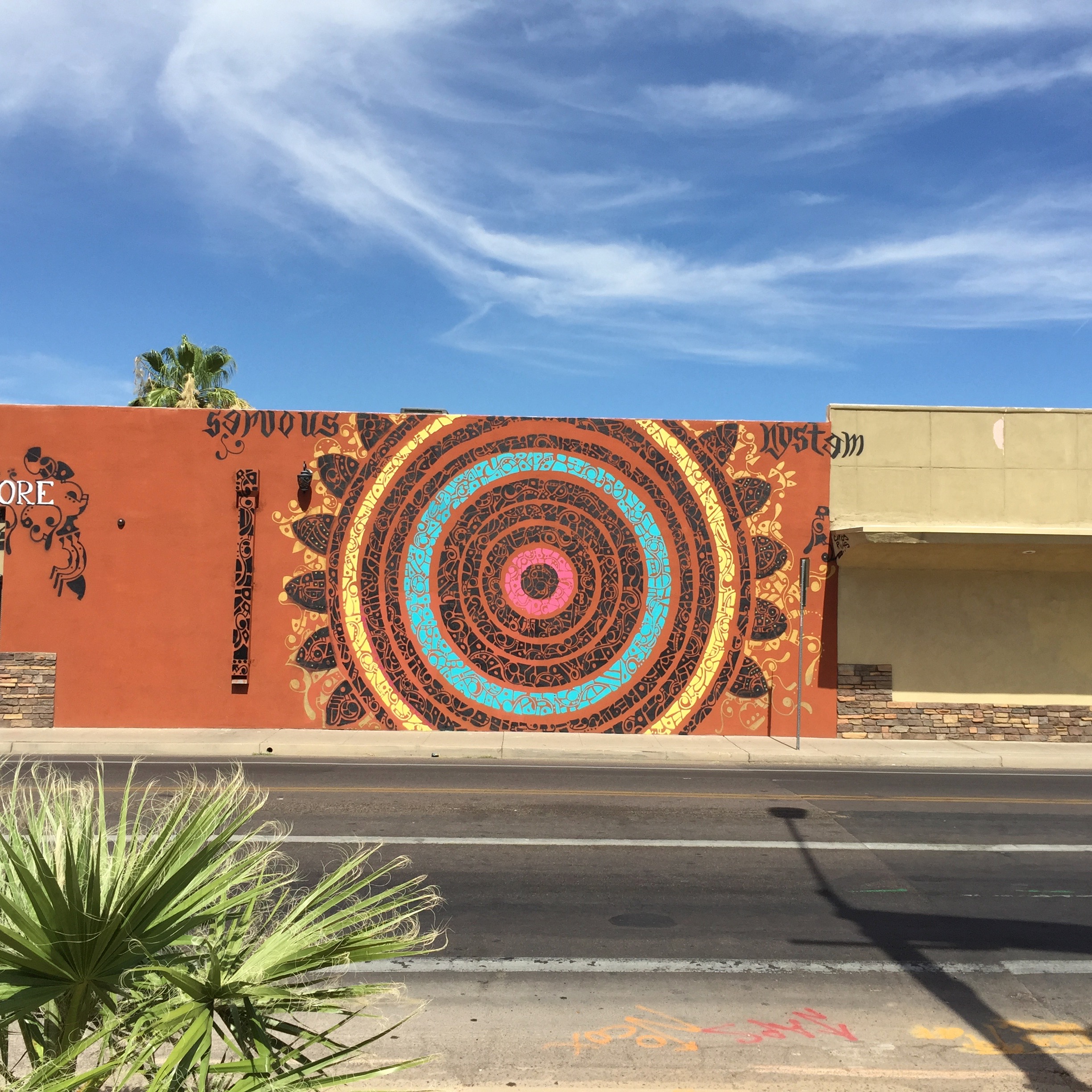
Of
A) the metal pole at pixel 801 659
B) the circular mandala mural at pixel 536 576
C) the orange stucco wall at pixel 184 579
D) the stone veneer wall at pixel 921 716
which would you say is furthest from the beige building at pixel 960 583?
the circular mandala mural at pixel 536 576

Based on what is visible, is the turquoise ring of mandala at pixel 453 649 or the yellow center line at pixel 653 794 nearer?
the yellow center line at pixel 653 794

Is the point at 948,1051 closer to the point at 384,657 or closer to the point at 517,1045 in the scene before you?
the point at 517,1045

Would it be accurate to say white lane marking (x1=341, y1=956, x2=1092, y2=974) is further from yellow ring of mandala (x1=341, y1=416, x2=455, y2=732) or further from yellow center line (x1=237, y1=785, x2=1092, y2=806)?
yellow ring of mandala (x1=341, y1=416, x2=455, y2=732)

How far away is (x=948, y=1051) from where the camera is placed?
5352 mm

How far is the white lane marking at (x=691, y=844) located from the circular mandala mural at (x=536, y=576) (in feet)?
25.7

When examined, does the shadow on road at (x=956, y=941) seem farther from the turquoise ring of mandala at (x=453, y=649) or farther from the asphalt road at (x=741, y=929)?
the turquoise ring of mandala at (x=453, y=649)

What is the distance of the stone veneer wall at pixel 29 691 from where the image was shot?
57.6 feet

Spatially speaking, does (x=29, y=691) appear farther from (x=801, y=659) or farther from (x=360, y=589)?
(x=801, y=659)

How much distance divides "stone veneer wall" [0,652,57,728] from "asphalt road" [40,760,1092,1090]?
577 centimetres

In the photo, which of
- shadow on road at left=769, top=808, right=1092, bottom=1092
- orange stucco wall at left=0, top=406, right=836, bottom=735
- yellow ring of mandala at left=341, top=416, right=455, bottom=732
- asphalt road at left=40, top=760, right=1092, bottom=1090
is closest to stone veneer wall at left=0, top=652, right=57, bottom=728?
orange stucco wall at left=0, top=406, right=836, bottom=735

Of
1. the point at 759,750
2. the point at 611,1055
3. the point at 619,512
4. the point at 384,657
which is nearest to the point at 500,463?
the point at 619,512

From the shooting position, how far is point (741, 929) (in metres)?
7.30

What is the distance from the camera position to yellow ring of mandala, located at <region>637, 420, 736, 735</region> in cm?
1786

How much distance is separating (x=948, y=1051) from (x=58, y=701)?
16.3 meters
